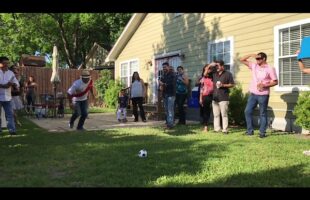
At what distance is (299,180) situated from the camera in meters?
5.46

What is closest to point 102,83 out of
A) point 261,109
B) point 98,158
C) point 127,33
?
point 127,33

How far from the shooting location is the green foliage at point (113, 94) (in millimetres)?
21978

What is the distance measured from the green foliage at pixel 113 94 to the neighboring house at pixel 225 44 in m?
0.77

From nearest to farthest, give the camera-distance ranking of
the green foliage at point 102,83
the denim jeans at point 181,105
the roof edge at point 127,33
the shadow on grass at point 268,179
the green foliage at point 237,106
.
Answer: the shadow on grass at point 268,179, the green foliage at point 237,106, the denim jeans at point 181,105, the roof edge at point 127,33, the green foliage at point 102,83

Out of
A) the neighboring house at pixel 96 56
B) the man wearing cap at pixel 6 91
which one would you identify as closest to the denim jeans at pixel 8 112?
the man wearing cap at pixel 6 91

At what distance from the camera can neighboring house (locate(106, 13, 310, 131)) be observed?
433 inches

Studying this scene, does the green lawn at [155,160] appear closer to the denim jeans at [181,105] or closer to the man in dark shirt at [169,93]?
the man in dark shirt at [169,93]

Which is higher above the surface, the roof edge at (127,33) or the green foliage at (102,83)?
the roof edge at (127,33)

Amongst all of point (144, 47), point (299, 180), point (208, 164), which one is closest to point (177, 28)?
point (144, 47)

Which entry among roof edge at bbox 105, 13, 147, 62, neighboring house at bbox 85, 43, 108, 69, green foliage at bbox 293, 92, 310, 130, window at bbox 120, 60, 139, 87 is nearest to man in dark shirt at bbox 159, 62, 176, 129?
green foliage at bbox 293, 92, 310, 130

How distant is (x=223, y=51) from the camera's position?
13711 millimetres

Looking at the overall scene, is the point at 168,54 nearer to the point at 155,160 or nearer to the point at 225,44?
the point at 225,44
